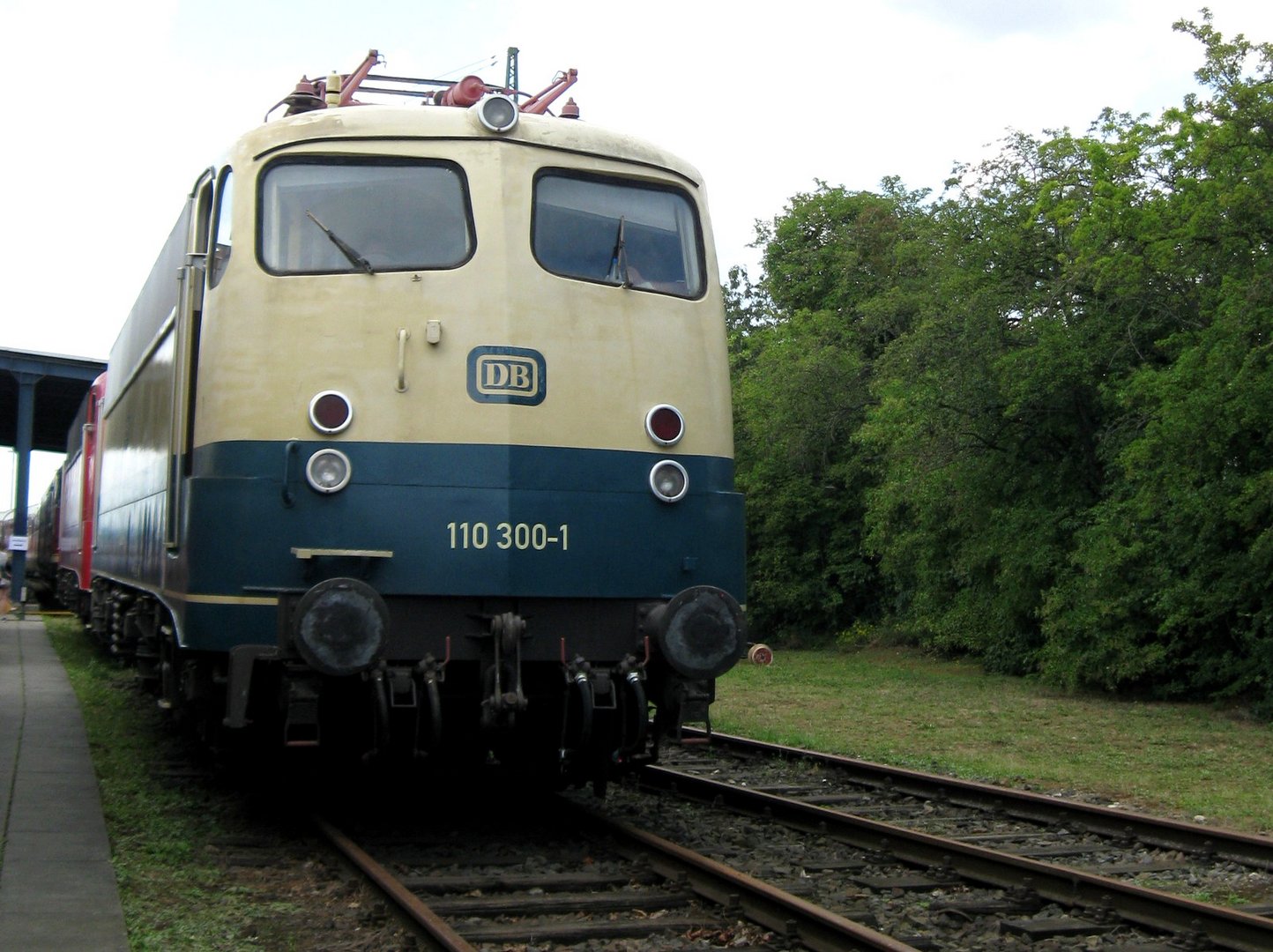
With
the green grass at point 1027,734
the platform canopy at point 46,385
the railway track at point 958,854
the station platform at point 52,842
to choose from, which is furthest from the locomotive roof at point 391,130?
the platform canopy at point 46,385

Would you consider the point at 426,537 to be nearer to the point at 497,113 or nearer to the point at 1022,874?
the point at 497,113

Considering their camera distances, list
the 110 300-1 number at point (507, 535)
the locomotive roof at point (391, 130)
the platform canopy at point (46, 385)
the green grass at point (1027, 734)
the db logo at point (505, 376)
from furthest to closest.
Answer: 1. the platform canopy at point (46, 385)
2. the green grass at point (1027, 734)
3. the locomotive roof at point (391, 130)
4. the db logo at point (505, 376)
5. the 110 300-1 number at point (507, 535)

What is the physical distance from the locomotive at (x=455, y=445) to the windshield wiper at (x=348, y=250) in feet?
0.06

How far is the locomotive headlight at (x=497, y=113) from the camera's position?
24.9 feet

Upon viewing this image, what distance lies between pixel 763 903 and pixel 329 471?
114 inches

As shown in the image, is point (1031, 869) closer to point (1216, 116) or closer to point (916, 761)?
point (916, 761)

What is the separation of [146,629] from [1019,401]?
13.6m

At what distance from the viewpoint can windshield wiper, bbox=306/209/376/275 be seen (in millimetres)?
7406

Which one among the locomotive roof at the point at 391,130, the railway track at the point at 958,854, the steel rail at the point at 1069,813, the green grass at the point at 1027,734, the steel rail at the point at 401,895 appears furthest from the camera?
the green grass at the point at 1027,734

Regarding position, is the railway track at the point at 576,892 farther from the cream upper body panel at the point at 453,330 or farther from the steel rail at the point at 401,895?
the cream upper body panel at the point at 453,330

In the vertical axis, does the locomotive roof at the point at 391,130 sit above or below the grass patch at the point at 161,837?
above

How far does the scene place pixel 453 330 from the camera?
7.37 metres

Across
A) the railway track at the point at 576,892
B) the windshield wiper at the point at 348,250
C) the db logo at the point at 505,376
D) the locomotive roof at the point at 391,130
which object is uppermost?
the locomotive roof at the point at 391,130

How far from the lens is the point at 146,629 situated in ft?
33.9
